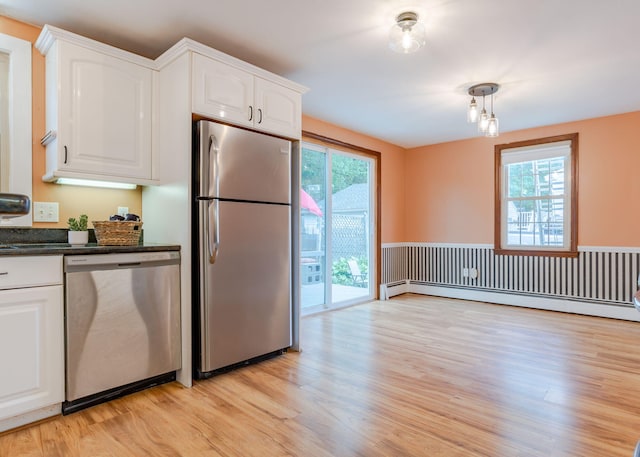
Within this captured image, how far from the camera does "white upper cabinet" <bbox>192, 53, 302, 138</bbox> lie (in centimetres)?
231

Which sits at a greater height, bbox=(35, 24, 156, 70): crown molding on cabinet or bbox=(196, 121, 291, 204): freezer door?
bbox=(35, 24, 156, 70): crown molding on cabinet

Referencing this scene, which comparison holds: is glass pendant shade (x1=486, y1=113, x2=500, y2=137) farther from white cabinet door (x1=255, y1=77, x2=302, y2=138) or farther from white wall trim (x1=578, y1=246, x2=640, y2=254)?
white wall trim (x1=578, y1=246, x2=640, y2=254)

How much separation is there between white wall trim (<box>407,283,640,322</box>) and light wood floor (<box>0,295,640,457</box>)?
971mm

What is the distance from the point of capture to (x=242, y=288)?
2490mm

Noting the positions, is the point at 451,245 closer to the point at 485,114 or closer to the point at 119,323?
the point at 485,114

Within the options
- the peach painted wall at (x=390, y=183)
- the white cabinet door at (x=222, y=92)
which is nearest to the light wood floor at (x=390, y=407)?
the white cabinet door at (x=222, y=92)

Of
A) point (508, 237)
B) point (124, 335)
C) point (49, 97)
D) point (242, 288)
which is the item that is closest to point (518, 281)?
point (508, 237)

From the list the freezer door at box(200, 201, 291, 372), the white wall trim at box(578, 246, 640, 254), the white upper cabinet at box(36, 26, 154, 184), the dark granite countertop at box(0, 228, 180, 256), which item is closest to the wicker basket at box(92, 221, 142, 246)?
the dark granite countertop at box(0, 228, 180, 256)

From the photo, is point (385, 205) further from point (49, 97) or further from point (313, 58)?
point (49, 97)

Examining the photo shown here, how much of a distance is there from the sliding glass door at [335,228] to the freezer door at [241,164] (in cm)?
121

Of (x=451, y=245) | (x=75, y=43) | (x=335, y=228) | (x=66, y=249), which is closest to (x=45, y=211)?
(x=66, y=249)

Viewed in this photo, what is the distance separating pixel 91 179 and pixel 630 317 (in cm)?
520

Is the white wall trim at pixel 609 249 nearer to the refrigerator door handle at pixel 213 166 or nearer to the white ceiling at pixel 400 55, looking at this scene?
the white ceiling at pixel 400 55

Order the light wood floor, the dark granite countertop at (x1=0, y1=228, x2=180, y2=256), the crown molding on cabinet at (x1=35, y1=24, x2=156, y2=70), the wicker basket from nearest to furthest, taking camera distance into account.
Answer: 1. the light wood floor
2. the dark granite countertop at (x1=0, y1=228, x2=180, y2=256)
3. the crown molding on cabinet at (x1=35, y1=24, x2=156, y2=70)
4. the wicker basket
